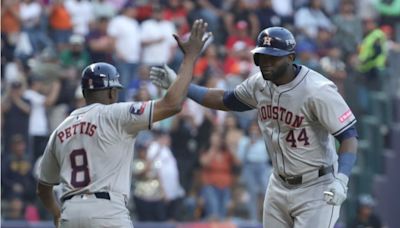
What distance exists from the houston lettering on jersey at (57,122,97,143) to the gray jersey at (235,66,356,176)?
4.44 feet

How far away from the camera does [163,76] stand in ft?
32.5

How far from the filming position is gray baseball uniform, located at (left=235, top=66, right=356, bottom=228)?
9242mm

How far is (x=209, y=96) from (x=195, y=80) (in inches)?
345

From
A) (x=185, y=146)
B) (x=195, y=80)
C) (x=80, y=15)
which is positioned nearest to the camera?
(x=185, y=146)

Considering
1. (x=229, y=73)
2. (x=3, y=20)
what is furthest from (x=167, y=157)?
(x=3, y=20)

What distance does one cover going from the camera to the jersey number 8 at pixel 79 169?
912 cm

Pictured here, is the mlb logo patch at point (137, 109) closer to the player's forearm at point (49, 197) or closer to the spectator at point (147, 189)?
the player's forearm at point (49, 197)

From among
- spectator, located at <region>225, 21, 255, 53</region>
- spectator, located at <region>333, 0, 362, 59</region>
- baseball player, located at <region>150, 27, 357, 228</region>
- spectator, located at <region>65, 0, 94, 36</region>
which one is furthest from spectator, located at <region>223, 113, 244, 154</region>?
baseball player, located at <region>150, 27, 357, 228</region>

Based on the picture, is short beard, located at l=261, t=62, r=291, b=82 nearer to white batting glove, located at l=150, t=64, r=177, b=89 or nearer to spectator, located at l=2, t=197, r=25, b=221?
white batting glove, located at l=150, t=64, r=177, b=89

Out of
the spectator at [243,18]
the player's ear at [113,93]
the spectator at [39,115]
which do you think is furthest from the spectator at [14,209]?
the player's ear at [113,93]

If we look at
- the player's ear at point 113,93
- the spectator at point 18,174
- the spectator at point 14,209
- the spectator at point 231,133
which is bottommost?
the spectator at point 14,209

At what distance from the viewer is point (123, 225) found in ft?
29.7

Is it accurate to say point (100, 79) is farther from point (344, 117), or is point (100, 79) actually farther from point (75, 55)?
point (75, 55)

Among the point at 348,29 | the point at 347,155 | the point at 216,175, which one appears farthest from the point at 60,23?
the point at 347,155
